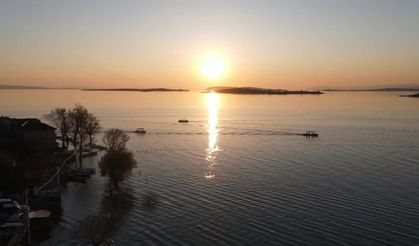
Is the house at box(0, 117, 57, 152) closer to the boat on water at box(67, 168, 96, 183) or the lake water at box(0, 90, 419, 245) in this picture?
the lake water at box(0, 90, 419, 245)

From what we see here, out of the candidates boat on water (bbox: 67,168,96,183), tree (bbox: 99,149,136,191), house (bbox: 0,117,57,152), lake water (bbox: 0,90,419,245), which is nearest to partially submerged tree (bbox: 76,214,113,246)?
lake water (bbox: 0,90,419,245)

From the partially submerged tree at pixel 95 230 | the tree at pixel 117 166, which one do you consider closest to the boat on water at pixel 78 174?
the tree at pixel 117 166

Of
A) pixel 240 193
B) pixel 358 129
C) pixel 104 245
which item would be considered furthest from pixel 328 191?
pixel 358 129

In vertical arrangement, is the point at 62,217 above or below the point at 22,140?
below

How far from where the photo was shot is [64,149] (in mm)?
68000

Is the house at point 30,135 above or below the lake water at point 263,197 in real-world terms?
above

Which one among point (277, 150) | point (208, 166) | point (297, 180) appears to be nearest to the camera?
point (297, 180)

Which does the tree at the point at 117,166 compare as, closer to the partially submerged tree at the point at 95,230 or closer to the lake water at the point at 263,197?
the lake water at the point at 263,197

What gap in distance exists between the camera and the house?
62.2m

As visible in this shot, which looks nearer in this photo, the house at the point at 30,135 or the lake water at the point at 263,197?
the lake water at the point at 263,197

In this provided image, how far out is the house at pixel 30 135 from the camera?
6225 centimetres

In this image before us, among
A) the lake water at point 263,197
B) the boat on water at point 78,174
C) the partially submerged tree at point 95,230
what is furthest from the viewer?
the boat on water at point 78,174

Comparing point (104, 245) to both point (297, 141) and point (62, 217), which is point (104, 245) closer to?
point (62, 217)

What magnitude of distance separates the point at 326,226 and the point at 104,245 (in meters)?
17.3
